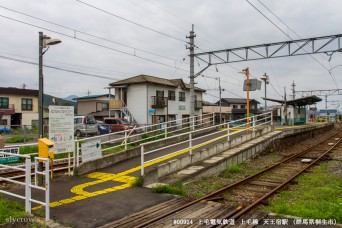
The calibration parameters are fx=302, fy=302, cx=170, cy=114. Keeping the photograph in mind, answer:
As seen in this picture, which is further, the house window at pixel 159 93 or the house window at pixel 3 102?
the house window at pixel 3 102

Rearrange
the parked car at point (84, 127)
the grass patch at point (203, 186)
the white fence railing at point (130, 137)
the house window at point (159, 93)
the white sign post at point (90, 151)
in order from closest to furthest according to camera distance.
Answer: the grass patch at point (203, 186), the white sign post at point (90, 151), the white fence railing at point (130, 137), the parked car at point (84, 127), the house window at point (159, 93)

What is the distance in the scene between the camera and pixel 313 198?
786 centimetres

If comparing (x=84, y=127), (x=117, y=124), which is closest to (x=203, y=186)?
(x=84, y=127)

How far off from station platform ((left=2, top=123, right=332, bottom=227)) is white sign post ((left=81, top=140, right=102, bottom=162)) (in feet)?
1.80

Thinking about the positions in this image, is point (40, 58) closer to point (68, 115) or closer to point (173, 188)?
point (68, 115)

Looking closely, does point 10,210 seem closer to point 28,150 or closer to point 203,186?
point 203,186

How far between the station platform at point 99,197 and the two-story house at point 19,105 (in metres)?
34.6

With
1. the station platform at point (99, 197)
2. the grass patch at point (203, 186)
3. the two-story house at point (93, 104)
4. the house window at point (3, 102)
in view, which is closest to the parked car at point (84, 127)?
the station platform at point (99, 197)

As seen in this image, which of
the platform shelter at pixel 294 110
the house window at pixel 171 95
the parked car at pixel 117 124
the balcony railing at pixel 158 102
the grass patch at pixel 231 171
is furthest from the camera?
the house window at pixel 171 95

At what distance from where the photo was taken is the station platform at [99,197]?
5.98 metres

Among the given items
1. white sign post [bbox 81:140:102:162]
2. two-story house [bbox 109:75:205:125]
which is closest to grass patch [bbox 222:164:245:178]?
white sign post [bbox 81:140:102:162]

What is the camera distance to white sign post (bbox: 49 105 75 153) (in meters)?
8.76

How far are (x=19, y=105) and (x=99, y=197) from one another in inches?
1578

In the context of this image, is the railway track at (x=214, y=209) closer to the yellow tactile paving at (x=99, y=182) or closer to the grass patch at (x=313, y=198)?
the grass patch at (x=313, y=198)
